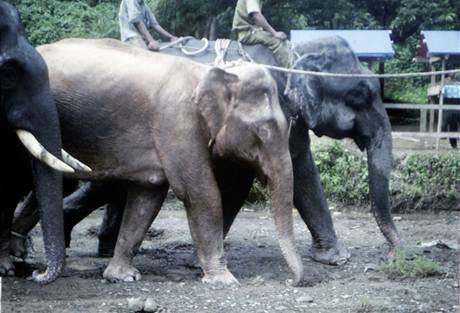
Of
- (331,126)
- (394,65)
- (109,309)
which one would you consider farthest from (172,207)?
(394,65)

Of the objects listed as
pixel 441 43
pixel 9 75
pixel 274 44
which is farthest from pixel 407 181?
pixel 9 75

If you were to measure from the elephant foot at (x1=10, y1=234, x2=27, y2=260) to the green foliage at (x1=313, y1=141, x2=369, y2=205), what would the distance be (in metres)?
4.69

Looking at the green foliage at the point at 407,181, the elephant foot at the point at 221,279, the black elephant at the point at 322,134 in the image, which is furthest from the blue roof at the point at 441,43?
the elephant foot at the point at 221,279

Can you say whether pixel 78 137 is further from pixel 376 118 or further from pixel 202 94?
pixel 376 118

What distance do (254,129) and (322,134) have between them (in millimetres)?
1269

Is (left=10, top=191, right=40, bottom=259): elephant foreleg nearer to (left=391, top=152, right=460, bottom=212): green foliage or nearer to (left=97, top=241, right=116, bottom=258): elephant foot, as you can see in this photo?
(left=97, top=241, right=116, bottom=258): elephant foot

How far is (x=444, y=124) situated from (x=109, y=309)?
12.2m

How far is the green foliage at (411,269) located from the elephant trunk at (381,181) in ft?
1.92

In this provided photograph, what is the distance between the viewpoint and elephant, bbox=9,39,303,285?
7.18 meters

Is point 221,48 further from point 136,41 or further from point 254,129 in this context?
point 254,129

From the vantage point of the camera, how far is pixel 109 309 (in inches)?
240

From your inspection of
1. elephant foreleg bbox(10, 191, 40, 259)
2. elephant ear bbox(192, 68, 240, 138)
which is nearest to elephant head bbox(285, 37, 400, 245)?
elephant ear bbox(192, 68, 240, 138)

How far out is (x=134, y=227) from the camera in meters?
7.32

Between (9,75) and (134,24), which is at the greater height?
(9,75)
